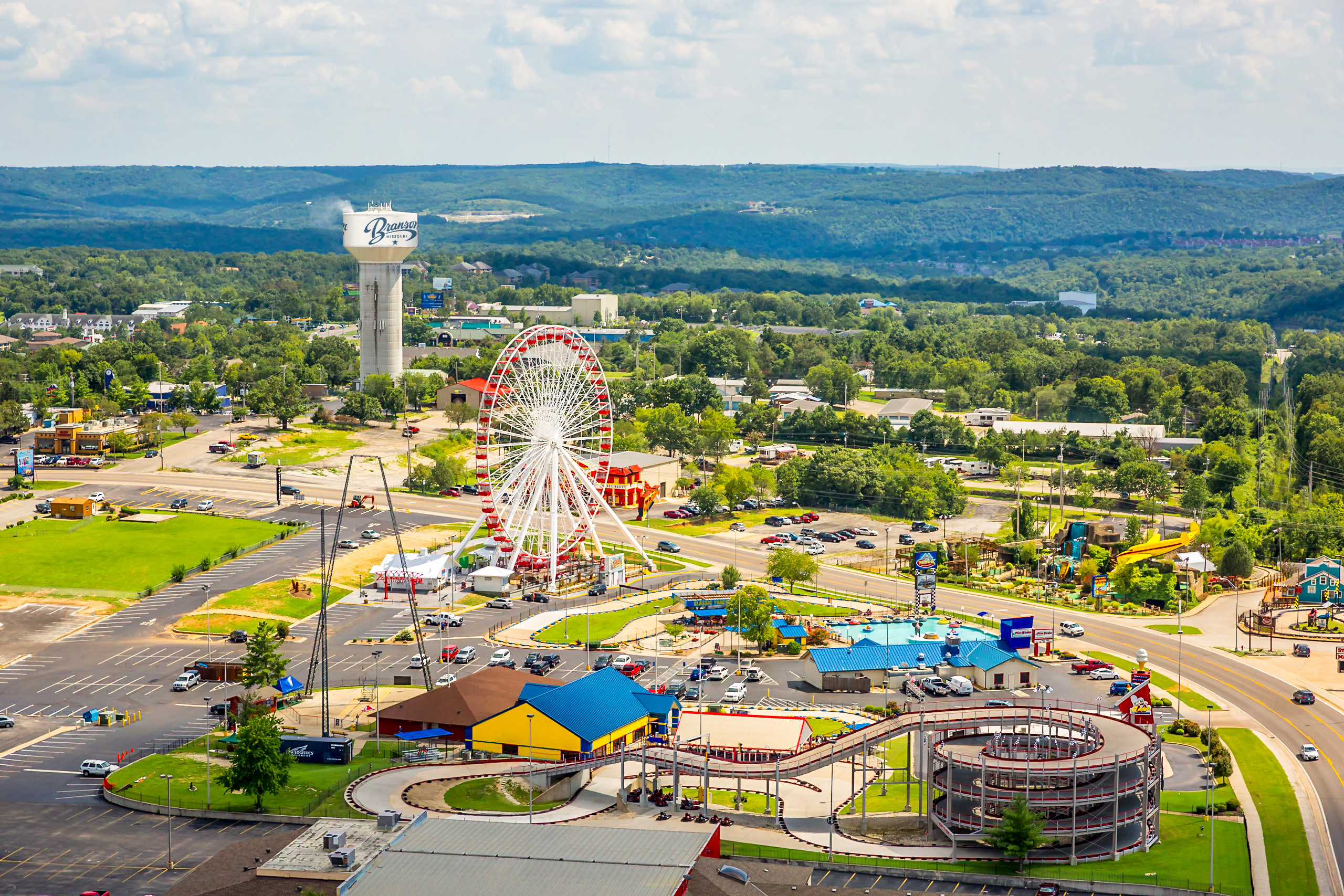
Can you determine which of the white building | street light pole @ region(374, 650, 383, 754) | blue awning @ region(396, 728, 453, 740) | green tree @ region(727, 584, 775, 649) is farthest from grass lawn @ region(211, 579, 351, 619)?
the white building

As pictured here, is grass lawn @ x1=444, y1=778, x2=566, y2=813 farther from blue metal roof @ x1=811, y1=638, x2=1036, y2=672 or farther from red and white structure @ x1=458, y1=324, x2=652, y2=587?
red and white structure @ x1=458, y1=324, x2=652, y2=587

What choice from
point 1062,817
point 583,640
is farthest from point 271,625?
point 1062,817

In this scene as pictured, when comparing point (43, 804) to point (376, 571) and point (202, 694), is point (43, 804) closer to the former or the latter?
point (202, 694)

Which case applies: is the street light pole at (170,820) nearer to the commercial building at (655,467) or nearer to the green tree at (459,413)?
the commercial building at (655,467)

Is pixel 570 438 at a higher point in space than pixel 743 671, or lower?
higher

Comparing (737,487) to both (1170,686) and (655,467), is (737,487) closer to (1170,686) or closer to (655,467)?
(655,467)

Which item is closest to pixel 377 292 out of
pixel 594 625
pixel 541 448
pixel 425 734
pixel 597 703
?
pixel 541 448
